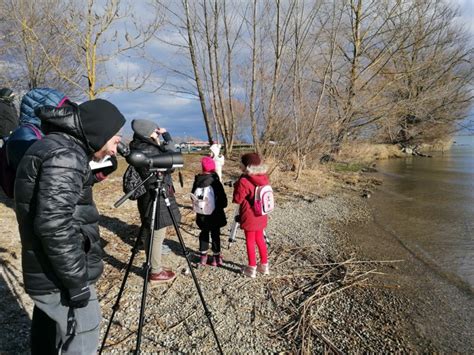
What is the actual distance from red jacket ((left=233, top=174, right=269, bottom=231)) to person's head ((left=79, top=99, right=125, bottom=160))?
8.33ft

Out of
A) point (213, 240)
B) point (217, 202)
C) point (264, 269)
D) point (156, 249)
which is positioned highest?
point (217, 202)

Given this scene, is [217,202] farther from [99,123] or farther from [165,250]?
[99,123]

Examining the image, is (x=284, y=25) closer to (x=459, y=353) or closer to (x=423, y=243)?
(x=423, y=243)

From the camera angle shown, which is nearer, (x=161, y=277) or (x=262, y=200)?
(x=161, y=277)

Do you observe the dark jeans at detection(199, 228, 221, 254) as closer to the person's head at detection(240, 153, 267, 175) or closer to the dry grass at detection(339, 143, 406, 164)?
the person's head at detection(240, 153, 267, 175)

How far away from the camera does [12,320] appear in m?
3.17

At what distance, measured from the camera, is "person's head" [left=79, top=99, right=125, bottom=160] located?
6.04ft

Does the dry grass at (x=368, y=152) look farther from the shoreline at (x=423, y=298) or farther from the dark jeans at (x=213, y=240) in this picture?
the dark jeans at (x=213, y=240)

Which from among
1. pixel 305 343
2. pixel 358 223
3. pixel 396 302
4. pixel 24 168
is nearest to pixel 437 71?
pixel 358 223

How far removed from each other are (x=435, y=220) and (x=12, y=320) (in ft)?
30.4

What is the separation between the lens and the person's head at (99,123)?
184 centimetres

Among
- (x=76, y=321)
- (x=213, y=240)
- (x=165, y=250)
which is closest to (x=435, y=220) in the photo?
(x=213, y=240)

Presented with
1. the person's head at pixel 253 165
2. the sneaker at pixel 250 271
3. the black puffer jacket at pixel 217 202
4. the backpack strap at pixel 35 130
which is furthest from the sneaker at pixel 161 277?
the backpack strap at pixel 35 130

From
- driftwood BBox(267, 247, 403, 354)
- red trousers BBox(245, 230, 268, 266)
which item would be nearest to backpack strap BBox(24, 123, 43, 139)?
red trousers BBox(245, 230, 268, 266)
